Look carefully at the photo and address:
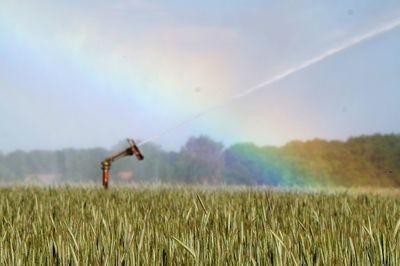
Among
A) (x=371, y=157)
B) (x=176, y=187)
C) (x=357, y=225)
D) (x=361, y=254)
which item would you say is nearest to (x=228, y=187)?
(x=176, y=187)

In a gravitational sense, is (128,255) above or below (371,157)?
below

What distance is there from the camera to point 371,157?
61.3ft

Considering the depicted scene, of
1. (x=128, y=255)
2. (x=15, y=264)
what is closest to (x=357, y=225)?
(x=128, y=255)

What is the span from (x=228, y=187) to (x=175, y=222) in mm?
6510

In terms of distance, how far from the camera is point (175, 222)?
4.70 metres

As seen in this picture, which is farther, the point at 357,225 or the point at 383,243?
the point at 357,225

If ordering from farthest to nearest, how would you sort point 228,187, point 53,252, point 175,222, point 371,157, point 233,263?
point 371,157 → point 228,187 → point 175,222 → point 53,252 → point 233,263

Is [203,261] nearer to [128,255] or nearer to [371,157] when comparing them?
[128,255]

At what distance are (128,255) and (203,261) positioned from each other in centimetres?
41

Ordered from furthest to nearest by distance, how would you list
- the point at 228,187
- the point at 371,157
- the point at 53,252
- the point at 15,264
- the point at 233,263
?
the point at 371,157, the point at 228,187, the point at 53,252, the point at 15,264, the point at 233,263

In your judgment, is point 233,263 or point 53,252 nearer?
point 233,263

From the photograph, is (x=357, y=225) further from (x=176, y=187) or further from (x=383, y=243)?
(x=176, y=187)

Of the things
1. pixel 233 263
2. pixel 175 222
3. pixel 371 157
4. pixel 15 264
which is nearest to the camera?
pixel 233 263

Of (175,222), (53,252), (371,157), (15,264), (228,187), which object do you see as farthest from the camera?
(371,157)
